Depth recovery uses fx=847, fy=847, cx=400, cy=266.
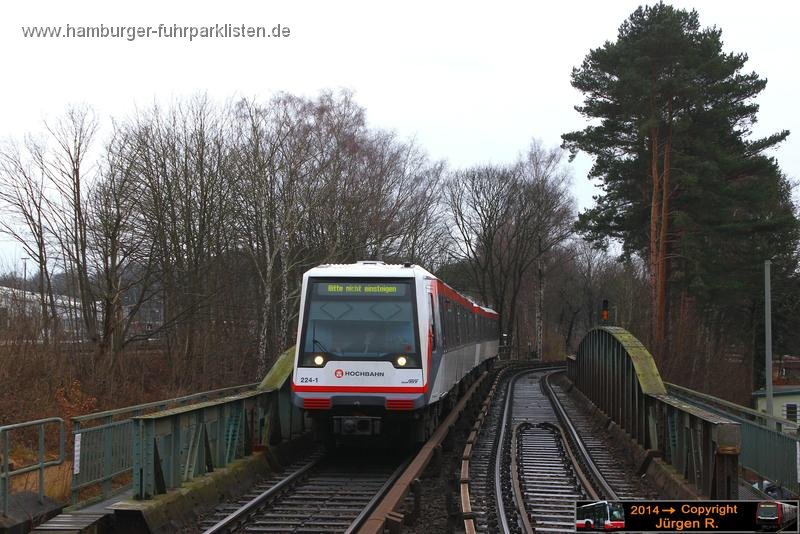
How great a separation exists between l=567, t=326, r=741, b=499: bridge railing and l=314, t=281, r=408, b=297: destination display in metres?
4.24

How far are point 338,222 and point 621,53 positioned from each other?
1188 centimetres

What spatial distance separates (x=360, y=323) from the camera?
1284 cm

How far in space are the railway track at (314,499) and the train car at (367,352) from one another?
552 mm

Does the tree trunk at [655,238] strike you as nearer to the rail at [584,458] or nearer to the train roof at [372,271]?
the rail at [584,458]

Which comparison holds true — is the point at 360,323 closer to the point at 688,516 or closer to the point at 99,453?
the point at 99,453

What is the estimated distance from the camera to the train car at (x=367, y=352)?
40.8 ft

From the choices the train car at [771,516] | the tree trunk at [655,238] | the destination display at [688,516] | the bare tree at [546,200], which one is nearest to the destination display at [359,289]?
the destination display at [688,516]

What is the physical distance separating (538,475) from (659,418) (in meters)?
1.99

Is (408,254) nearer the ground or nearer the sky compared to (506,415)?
nearer the sky

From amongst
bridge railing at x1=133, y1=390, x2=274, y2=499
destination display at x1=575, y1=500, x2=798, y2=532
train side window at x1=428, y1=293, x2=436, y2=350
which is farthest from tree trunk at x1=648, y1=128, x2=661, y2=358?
destination display at x1=575, y1=500, x2=798, y2=532

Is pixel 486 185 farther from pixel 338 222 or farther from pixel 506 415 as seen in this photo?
pixel 506 415

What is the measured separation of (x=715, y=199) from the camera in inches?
1143

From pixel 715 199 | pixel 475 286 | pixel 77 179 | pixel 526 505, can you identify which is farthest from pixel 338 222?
pixel 475 286

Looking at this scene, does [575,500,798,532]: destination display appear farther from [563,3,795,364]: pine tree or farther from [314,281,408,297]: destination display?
[563,3,795,364]: pine tree
